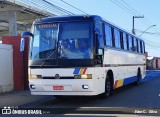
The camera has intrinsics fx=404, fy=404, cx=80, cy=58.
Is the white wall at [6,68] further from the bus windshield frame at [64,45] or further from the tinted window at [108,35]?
the tinted window at [108,35]

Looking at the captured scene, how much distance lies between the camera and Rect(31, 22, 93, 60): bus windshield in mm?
14070

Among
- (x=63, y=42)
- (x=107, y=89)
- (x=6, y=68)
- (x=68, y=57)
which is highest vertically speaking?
(x=63, y=42)

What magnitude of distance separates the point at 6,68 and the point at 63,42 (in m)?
7.22

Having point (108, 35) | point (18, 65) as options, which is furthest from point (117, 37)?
point (18, 65)

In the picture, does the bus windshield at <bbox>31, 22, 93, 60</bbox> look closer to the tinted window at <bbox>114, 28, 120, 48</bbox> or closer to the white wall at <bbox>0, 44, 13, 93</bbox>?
the tinted window at <bbox>114, 28, 120, 48</bbox>

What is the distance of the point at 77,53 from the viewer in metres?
14.0

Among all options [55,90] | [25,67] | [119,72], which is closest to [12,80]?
[25,67]

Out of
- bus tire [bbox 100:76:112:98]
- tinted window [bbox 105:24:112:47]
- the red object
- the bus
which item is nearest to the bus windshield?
the bus

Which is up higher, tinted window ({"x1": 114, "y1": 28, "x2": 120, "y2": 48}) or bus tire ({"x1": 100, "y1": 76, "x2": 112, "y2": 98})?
tinted window ({"x1": 114, "y1": 28, "x2": 120, "y2": 48})

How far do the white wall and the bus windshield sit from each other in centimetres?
592

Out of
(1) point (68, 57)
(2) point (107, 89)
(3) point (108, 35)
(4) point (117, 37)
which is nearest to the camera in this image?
(1) point (68, 57)

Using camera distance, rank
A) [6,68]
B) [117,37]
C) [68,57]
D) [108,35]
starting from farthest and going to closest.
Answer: [6,68]
[117,37]
[108,35]
[68,57]

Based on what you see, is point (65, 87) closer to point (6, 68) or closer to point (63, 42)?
point (63, 42)

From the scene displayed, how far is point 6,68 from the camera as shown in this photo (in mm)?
20641
